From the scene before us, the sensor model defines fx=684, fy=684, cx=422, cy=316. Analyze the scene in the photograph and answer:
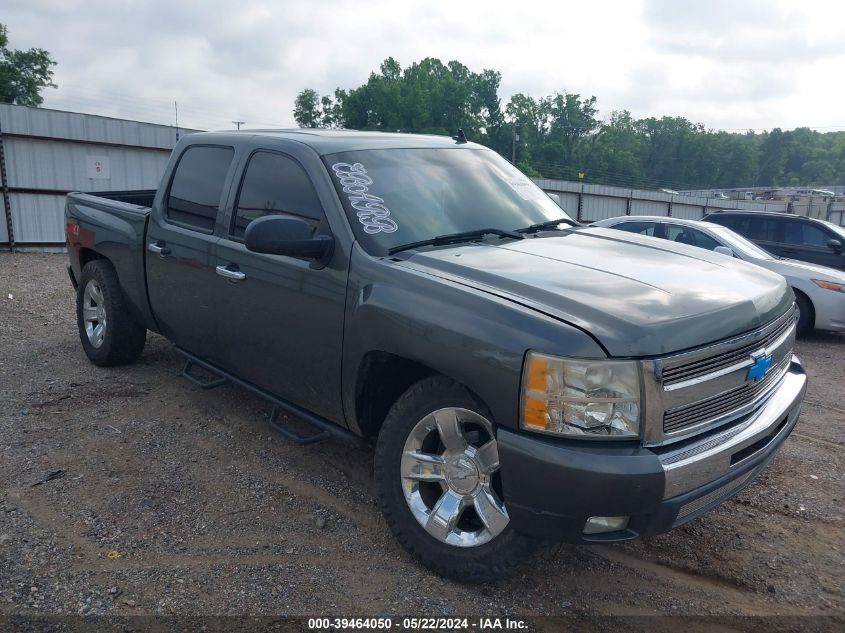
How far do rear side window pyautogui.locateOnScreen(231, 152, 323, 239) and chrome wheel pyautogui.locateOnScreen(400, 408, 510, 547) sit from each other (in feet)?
4.12

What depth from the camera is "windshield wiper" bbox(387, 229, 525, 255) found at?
3395 mm

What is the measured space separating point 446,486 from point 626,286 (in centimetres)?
117

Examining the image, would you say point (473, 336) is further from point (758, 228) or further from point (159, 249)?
point (758, 228)

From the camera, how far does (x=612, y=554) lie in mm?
3289

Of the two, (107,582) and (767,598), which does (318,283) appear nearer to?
(107,582)

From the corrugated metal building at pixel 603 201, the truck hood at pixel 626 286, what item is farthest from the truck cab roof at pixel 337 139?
the corrugated metal building at pixel 603 201

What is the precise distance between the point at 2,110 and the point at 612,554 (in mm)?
15156

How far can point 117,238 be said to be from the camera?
5.29 metres

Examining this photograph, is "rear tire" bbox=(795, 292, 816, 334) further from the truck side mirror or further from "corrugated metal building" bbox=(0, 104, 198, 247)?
"corrugated metal building" bbox=(0, 104, 198, 247)

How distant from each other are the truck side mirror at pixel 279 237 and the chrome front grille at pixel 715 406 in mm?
1799

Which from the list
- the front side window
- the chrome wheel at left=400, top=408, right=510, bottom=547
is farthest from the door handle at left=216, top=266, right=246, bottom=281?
the front side window

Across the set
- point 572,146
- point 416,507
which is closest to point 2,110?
point 416,507

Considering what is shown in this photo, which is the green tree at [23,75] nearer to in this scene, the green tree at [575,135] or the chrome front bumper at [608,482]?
the green tree at [575,135]

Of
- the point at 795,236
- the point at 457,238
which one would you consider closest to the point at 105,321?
the point at 457,238
